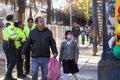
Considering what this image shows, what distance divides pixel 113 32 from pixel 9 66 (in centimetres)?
483

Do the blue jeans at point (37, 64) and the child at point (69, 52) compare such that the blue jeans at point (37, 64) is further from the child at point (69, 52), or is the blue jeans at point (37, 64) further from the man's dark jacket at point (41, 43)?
the child at point (69, 52)

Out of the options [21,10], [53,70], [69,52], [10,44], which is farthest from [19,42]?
[21,10]

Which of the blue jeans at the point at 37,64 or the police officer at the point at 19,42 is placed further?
the police officer at the point at 19,42

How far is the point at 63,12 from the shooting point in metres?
72.7

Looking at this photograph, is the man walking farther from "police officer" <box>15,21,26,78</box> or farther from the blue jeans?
"police officer" <box>15,21,26,78</box>

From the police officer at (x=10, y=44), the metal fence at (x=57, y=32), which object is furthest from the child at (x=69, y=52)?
the metal fence at (x=57, y=32)

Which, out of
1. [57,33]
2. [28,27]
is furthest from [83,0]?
[28,27]

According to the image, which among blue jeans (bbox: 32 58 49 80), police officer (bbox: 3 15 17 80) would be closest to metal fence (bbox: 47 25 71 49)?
police officer (bbox: 3 15 17 80)

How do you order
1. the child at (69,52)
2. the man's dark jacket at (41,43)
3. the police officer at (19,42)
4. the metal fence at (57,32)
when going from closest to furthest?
1. the man's dark jacket at (41,43)
2. the child at (69,52)
3. the police officer at (19,42)
4. the metal fence at (57,32)

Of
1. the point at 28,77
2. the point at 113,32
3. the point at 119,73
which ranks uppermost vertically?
the point at 113,32

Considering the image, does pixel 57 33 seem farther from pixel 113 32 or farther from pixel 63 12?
pixel 63 12

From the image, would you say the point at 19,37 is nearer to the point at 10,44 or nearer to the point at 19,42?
the point at 19,42

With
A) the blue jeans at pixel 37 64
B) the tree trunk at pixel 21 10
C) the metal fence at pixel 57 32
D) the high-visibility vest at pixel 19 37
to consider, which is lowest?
the metal fence at pixel 57 32

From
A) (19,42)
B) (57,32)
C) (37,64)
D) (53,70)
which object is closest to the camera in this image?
(53,70)
